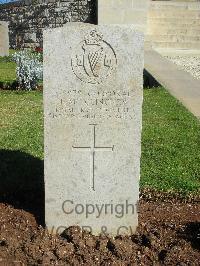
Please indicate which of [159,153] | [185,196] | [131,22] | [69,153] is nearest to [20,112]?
[159,153]

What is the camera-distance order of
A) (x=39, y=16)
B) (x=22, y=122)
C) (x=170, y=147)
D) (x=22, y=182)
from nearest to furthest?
(x=22, y=182) → (x=170, y=147) → (x=22, y=122) → (x=39, y=16)

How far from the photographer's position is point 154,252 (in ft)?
11.3

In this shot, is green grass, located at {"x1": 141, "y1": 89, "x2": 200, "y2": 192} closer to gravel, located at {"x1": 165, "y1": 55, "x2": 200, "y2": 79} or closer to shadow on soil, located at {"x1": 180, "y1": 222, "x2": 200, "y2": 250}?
shadow on soil, located at {"x1": 180, "y1": 222, "x2": 200, "y2": 250}

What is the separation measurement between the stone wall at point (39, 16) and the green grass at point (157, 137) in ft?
32.5

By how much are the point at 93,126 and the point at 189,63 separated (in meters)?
11.0

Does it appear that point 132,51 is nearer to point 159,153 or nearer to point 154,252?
point 154,252

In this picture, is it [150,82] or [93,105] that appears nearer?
[93,105]

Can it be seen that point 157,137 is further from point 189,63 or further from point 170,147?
point 189,63

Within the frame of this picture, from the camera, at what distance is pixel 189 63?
→ 45.8ft

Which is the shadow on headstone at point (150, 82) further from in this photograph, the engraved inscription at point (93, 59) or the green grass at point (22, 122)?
the engraved inscription at point (93, 59)

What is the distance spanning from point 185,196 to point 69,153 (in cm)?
143

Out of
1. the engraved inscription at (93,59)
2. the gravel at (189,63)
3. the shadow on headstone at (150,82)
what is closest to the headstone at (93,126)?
the engraved inscription at (93,59)

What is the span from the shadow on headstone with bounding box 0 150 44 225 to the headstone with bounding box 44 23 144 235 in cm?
45

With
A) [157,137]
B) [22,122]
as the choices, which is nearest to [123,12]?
[22,122]
